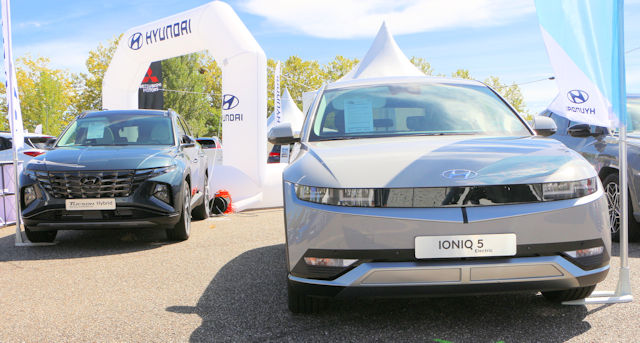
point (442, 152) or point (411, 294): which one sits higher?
point (442, 152)

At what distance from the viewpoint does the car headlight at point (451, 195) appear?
2.88m

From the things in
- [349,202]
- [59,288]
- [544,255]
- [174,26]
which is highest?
[174,26]

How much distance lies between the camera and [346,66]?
54.2 m

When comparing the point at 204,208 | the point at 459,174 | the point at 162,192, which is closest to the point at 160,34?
the point at 204,208

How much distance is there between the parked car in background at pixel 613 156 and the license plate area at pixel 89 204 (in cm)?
500

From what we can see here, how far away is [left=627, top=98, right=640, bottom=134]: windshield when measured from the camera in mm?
6449

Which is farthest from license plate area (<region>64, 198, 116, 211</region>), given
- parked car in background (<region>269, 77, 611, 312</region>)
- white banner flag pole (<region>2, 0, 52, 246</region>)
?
parked car in background (<region>269, 77, 611, 312</region>)

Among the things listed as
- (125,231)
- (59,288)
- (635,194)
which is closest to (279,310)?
(59,288)

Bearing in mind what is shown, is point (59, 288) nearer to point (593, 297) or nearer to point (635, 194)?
point (593, 297)

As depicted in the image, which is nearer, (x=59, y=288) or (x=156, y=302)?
(x=156, y=302)

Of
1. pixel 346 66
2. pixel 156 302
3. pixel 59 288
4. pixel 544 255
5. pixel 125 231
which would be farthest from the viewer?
pixel 346 66

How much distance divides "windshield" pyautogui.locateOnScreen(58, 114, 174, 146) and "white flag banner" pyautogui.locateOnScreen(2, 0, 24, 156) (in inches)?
20.2

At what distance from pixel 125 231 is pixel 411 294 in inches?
225

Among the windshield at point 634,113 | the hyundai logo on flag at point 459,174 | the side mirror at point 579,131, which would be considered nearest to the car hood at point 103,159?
the hyundai logo on flag at point 459,174
